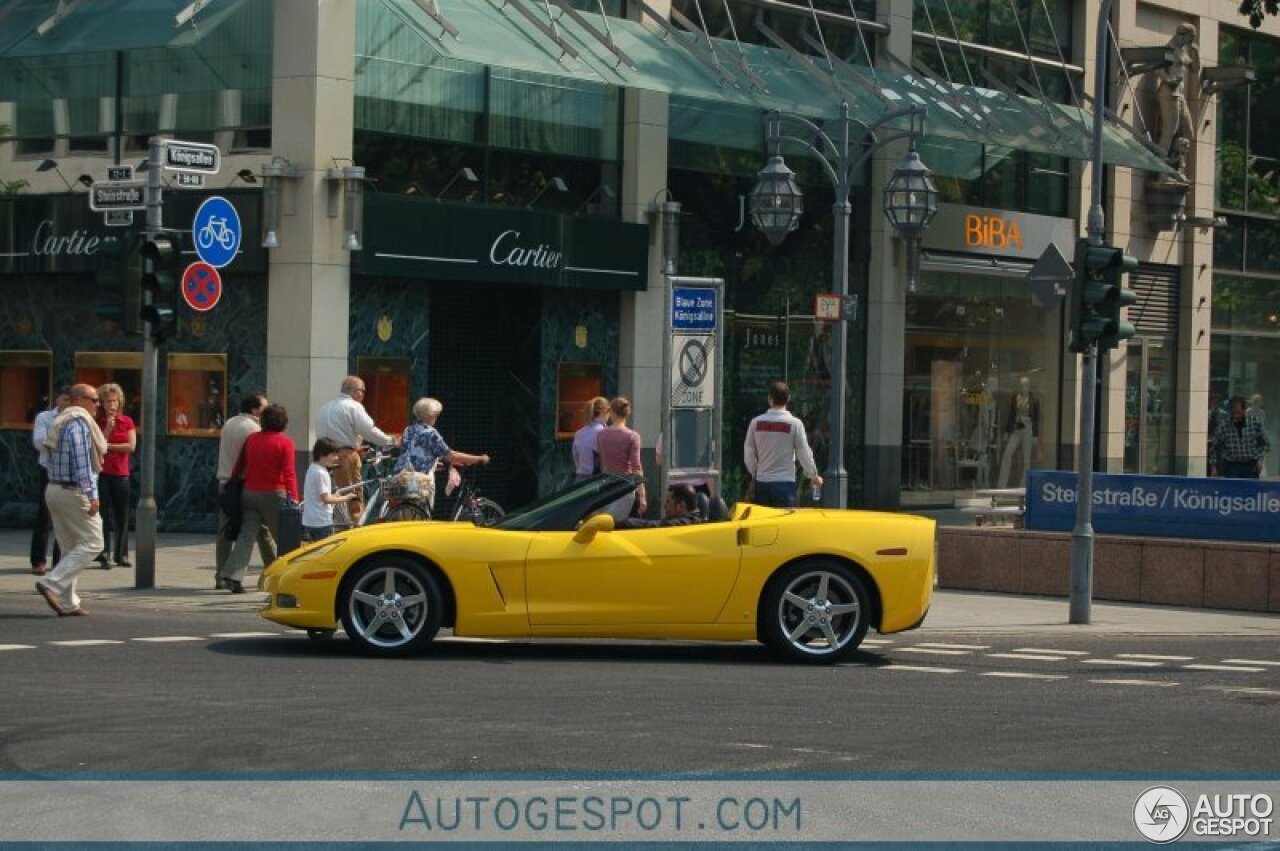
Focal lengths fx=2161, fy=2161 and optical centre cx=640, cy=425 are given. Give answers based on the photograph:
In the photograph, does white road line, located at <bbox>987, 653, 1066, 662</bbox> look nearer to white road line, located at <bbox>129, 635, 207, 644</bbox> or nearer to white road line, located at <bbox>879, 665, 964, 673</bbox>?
white road line, located at <bbox>879, 665, 964, 673</bbox>

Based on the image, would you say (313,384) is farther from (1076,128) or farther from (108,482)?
(1076,128)

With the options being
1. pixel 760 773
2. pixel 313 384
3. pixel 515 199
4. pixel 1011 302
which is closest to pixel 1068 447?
pixel 1011 302

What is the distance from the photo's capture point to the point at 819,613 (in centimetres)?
1413

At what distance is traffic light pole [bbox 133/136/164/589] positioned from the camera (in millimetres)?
18312

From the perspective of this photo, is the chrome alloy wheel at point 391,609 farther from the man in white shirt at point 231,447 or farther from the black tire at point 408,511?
the black tire at point 408,511

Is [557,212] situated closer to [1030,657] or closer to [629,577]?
[1030,657]

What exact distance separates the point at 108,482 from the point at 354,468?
7.88ft

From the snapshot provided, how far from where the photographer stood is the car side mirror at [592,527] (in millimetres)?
13883

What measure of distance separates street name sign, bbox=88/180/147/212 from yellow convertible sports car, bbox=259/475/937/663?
17.8 feet

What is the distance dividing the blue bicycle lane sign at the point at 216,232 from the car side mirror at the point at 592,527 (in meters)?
9.17

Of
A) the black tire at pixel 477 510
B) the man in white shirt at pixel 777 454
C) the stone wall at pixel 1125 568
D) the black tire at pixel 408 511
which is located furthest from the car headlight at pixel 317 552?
the black tire at pixel 477 510

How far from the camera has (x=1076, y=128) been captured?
33.1 m

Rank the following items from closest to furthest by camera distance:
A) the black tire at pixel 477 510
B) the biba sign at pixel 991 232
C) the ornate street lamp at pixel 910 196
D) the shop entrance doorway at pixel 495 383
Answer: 1. the black tire at pixel 477 510
2. the shop entrance doorway at pixel 495 383
3. the ornate street lamp at pixel 910 196
4. the biba sign at pixel 991 232

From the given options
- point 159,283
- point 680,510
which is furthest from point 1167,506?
point 159,283
